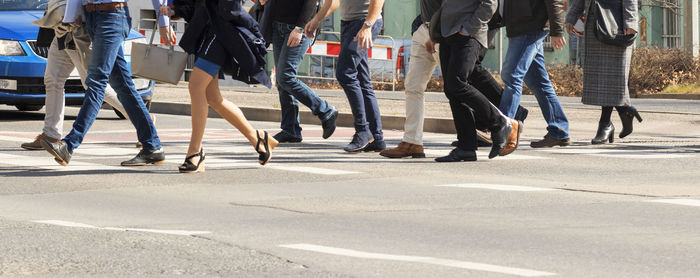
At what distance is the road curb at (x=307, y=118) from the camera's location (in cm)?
1473

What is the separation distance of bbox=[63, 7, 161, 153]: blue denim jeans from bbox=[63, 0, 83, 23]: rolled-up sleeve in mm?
91

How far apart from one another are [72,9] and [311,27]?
2.28m

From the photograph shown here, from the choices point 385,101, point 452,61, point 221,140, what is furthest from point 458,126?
point 385,101

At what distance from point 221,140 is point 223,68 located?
11.1 feet

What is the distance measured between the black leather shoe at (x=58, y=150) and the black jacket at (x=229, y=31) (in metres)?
1.13

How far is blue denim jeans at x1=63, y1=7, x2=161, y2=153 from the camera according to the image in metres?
10.1

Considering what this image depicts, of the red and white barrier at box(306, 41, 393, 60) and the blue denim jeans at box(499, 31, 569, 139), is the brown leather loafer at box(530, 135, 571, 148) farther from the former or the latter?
the red and white barrier at box(306, 41, 393, 60)

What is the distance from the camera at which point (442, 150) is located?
39.3 feet

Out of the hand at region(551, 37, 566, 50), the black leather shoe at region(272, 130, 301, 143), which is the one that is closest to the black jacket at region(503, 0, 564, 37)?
the hand at region(551, 37, 566, 50)

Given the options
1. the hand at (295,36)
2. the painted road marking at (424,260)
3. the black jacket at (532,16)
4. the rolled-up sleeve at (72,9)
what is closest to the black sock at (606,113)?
the black jacket at (532,16)

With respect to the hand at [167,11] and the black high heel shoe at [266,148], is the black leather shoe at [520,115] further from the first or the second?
the hand at [167,11]

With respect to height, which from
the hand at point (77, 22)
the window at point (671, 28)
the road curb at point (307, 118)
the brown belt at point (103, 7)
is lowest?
the window at point (671, 28)

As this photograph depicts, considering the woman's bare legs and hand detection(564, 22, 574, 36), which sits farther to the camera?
hand detection(564, 22, 574, 36)

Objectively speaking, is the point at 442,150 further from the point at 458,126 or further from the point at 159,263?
the point at 159,263
